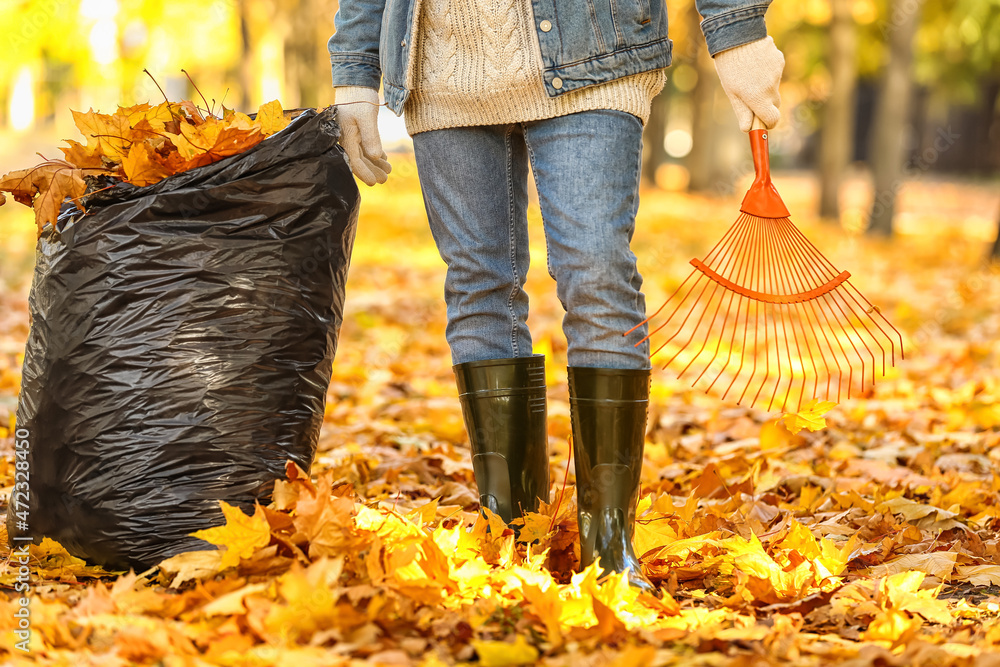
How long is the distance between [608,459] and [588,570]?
0.80 ft

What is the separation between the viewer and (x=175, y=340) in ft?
5.98

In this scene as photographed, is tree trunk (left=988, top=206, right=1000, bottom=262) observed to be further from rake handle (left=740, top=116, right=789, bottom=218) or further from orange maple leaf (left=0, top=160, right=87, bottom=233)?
orange maple leaf (left=0, top=160, right=87, bottom=233)

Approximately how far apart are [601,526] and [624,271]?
0.48 m

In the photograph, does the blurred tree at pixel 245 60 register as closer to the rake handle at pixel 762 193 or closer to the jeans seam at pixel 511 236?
the jeans seam at pixel 511 236

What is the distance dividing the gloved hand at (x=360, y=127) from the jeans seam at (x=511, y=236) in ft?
0.88

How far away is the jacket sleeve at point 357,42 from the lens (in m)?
2.02

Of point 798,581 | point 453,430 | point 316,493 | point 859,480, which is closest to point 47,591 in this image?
point 316,493

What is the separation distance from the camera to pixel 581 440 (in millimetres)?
1866

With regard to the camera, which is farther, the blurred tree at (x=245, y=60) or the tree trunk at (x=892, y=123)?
the blurred tree at (x=245, y=60)

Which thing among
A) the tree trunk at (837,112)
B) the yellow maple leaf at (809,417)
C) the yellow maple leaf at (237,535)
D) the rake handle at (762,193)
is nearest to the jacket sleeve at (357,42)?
the rake handle at (762,193)

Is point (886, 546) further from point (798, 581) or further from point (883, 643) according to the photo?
point (883, 643)

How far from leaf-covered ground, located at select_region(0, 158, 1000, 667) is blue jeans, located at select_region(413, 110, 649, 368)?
1.28ft

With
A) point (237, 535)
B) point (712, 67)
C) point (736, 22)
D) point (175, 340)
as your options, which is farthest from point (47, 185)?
point (712, 67)

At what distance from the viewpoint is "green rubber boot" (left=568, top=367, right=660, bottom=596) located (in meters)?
1.80
